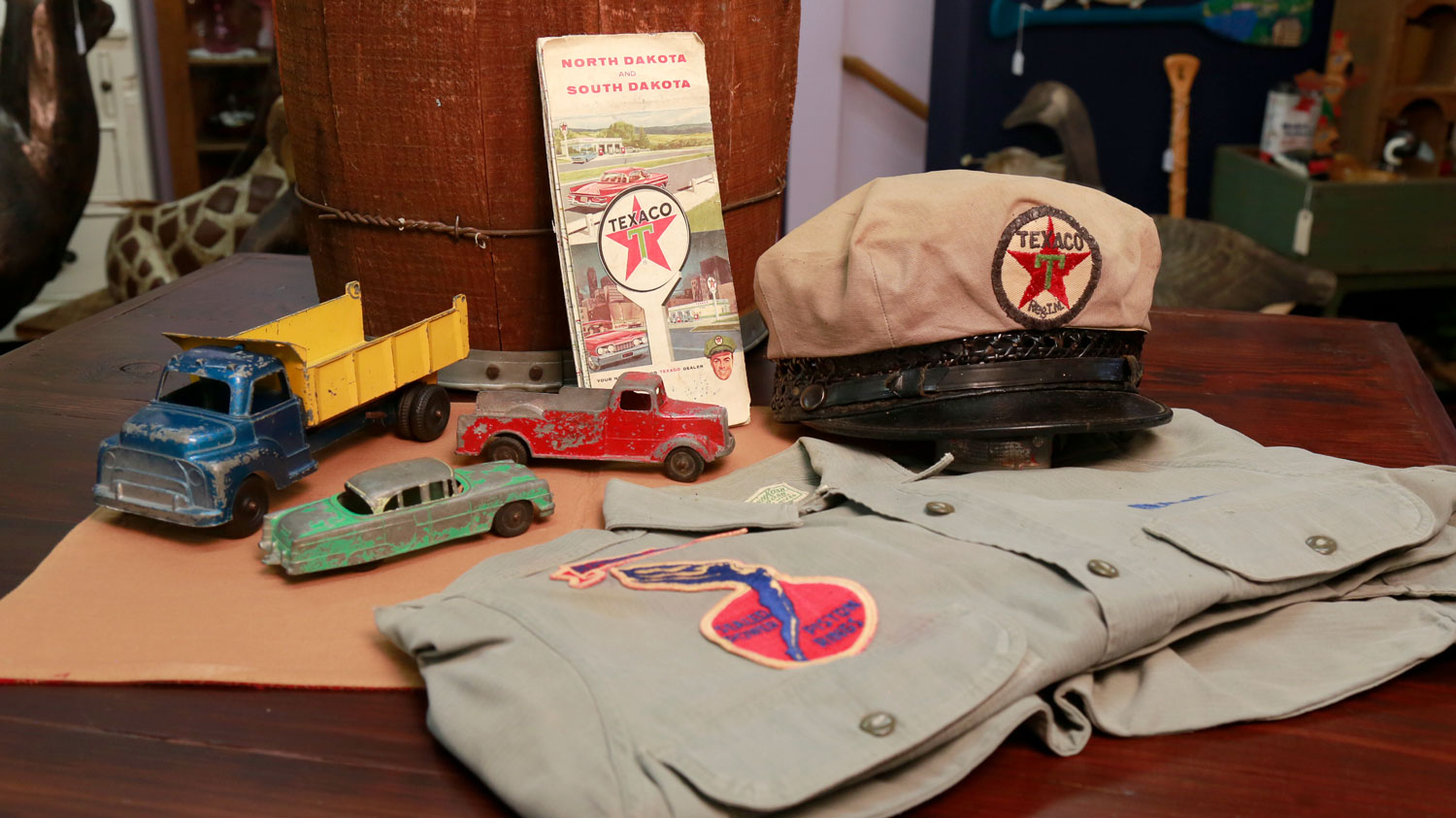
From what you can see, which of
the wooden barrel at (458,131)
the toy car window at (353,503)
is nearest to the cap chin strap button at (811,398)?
the wooden barrel at (458,131)

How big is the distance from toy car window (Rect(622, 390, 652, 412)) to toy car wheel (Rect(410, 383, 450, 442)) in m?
0.21

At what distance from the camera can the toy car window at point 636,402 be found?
3.74 ft

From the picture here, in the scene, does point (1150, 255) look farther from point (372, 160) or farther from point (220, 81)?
point (220, 81)

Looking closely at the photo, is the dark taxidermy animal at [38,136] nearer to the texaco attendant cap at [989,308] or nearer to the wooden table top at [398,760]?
the wooden table top at [398,760]

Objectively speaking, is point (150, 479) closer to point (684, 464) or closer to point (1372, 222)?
point (684, 464)

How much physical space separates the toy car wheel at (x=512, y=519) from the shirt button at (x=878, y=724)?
430mm

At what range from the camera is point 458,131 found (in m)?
1.27

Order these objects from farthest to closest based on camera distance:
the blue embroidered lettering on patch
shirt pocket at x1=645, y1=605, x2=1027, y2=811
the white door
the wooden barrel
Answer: the white door
the wooden barrel
the blue embroidered lettering on patch
shirt pocket at x1=645, y1=605, x2=1027, y2=811

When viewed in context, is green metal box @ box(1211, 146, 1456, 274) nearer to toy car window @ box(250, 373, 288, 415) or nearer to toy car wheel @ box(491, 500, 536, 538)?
toy car wheel @ box(491, 500, 536, 538)

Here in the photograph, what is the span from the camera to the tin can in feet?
8.00

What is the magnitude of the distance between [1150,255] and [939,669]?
22.7 inches

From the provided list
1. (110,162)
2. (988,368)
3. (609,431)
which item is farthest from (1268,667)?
(110,162)

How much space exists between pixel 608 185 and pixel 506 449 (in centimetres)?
31

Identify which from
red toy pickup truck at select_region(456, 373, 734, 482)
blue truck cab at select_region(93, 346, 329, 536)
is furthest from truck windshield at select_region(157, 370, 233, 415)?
red toy pickup truck at select_region(456, 373, 734, 482)
